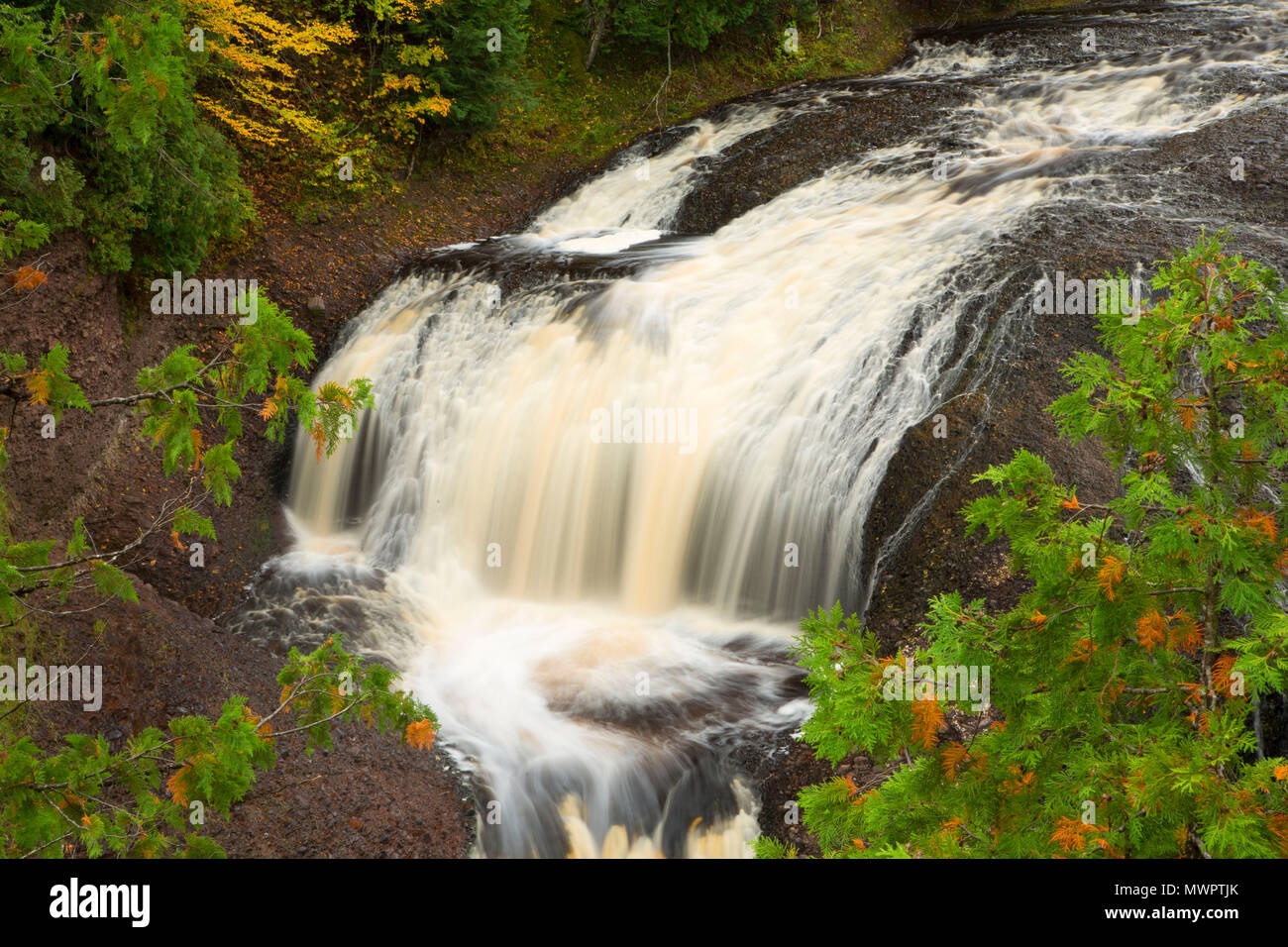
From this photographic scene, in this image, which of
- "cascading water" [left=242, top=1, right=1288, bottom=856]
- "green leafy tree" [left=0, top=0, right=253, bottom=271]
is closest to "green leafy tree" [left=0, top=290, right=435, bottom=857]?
"green leafy tree" [left=0, top=0, right=253, bottom=271]

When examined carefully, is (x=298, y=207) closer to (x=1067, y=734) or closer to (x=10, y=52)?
(x=10, y=52)

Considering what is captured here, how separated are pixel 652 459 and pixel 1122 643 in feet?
23.9

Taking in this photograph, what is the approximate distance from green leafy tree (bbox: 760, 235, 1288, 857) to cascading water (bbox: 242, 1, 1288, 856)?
4227 millimetres

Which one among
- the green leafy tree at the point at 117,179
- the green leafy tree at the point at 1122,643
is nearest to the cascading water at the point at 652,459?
the green leafy tree at the point at 117,179

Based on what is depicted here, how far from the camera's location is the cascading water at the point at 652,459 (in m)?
8.39

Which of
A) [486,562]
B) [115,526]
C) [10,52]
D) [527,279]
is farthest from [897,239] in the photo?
[10,52]

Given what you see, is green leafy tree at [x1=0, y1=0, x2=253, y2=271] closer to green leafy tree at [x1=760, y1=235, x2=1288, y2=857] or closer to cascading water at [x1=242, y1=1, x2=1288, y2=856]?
cascading water at [x1=242, y1=1, x2=1288, y2=856]

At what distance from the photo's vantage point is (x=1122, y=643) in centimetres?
340

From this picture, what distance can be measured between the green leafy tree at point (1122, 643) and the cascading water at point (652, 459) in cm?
423

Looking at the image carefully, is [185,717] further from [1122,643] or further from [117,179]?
[117,179]

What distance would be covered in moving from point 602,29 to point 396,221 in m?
6.52

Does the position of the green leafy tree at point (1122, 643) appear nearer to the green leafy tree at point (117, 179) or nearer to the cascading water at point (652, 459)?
the cascading water at point (652, 459)

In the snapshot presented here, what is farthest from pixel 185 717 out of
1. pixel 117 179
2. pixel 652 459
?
pixel 117 179

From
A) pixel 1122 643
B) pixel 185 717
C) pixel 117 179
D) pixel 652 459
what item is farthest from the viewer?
pixel 117 179
